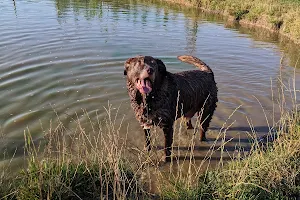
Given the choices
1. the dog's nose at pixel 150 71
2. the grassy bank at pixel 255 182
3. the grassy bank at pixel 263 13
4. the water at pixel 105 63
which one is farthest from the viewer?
the grassy bank at pixel 263 13

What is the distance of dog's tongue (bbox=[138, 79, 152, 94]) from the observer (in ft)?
15.0

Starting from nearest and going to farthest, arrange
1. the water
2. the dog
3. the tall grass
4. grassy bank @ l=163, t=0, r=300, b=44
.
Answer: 1. the tall grass
2. the dog
3. the water
4. grassy bank @ l=163, t=0, r=300, b=44

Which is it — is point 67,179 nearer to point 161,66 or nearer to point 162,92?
point 162,92

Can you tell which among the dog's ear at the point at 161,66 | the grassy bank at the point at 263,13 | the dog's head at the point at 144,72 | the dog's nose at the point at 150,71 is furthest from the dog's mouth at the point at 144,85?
the grassy bank at the point at 263,13

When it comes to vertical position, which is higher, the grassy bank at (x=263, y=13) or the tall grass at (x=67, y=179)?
the grassy bank at (x=263, y=13)

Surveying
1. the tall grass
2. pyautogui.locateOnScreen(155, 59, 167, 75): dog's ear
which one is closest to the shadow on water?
pyautogui.locateOnScreen(155, 59, 167, 75): dog's ear

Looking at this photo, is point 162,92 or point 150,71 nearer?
point 150,71

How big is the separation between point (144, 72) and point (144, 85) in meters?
0.25

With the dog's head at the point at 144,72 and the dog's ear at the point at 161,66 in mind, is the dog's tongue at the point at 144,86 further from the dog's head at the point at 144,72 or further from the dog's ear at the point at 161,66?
the dog's ear at the point at 161,66

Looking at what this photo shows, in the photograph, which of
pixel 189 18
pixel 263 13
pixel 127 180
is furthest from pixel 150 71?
pixel 263 13

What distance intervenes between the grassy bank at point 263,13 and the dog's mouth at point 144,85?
15302 millimetres

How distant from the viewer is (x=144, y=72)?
4430 mm

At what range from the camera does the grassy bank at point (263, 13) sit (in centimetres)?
1881

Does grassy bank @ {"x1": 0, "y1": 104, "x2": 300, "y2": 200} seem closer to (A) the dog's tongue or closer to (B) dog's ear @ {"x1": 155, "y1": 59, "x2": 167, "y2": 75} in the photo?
(A) the dog's tongue
